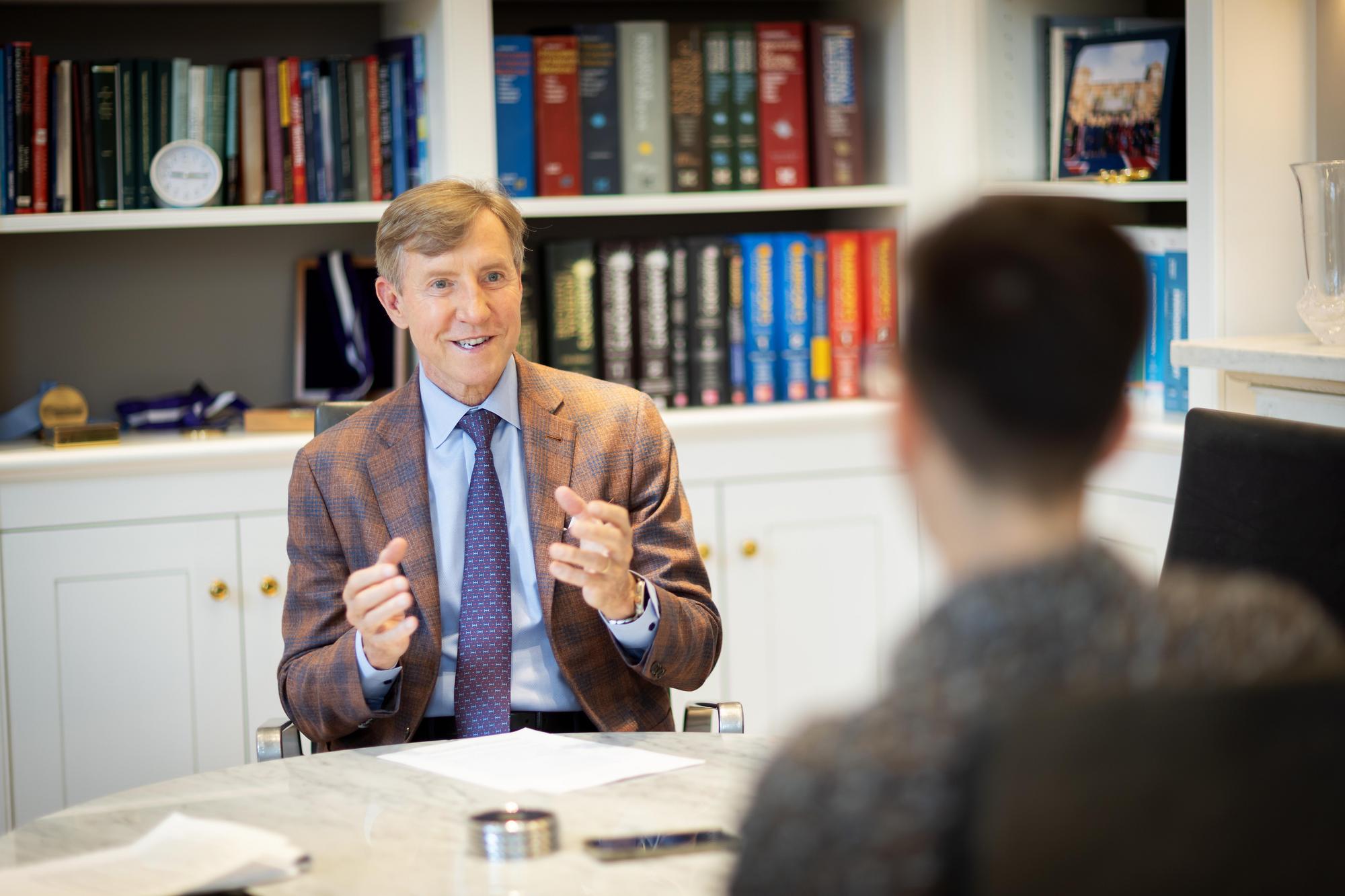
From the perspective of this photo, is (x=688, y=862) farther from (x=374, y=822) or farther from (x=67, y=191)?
(x=67, y=191)

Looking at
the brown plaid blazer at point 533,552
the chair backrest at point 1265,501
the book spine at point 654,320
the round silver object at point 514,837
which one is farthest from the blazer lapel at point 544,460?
the book spine at point 654,320

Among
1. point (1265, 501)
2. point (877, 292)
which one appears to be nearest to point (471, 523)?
point (1265, 501)

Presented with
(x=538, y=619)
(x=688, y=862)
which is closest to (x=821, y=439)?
(x=538, y=619)

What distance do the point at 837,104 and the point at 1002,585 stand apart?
250cm

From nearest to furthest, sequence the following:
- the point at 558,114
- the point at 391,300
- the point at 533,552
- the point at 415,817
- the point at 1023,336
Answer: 1. the point at 1023,336
2. the point at 415,817
3. the point at 533,552
4. the point at 391,300
5. the point at 558,114

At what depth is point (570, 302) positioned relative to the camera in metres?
3.00

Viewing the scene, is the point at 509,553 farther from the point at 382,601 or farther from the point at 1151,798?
the point at 1151,798

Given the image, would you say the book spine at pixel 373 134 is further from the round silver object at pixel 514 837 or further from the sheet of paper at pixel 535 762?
the round silver object at pixel 514 837

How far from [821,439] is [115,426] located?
4.51 feet

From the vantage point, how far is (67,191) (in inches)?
109

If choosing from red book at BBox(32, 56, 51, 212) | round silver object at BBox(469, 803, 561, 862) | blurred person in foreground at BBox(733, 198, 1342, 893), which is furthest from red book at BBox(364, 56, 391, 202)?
blurred person in foreground at BBox(733, 198, 1342, 893)

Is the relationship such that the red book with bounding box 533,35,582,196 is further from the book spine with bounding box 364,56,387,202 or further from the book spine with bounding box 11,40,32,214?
the book spine with bounding box 11,40,32,214

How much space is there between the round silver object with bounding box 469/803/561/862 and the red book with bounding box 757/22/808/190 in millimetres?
2031

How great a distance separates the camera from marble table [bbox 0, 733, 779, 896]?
1.25 metres
